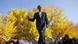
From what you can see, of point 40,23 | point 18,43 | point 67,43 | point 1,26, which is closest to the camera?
point 40,23

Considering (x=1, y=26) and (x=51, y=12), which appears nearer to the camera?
(x=1, y=26)

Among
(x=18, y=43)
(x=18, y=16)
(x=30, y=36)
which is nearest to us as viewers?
(x=18, y=43)

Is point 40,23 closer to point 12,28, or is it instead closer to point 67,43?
point 67,43

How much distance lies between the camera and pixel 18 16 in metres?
34.4

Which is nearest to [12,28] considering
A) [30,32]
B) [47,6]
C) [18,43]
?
[30,32]

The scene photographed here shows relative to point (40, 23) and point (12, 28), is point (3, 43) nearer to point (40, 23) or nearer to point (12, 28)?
point (12, 28)

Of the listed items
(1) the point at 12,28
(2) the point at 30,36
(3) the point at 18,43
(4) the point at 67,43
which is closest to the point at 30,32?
(2) the point at 30,36

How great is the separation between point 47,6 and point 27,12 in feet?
9.56

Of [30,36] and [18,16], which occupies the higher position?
[18,16]

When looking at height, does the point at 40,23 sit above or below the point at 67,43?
above

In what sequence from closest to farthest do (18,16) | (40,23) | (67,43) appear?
(40,23), (67,43), (18,16)

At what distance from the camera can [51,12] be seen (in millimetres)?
34500

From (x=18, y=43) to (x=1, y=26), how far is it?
51.3ft

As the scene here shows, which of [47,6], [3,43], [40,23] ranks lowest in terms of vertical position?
[3,43]
